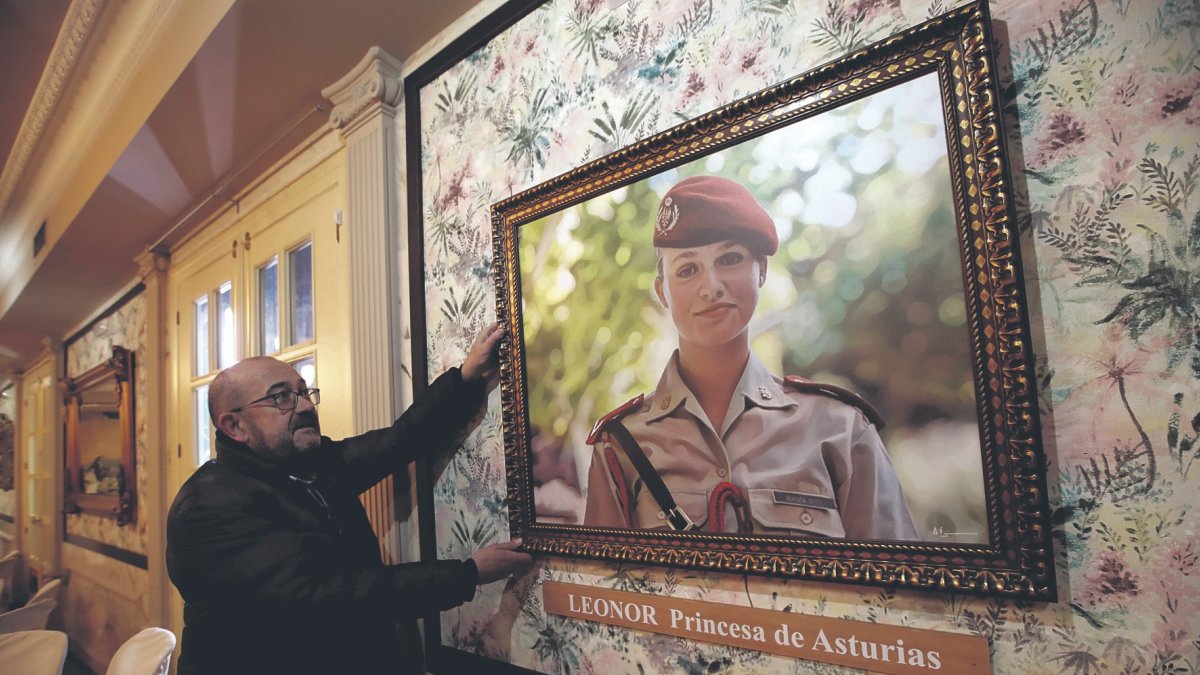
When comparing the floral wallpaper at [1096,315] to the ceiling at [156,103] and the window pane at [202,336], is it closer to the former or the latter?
the ceiling at [156,103]

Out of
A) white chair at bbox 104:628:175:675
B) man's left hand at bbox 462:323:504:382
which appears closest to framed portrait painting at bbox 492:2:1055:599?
man's left hand at bbox 462:323:504:382

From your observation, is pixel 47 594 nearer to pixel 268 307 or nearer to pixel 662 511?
pixel 268 307

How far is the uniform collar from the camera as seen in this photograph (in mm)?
1171

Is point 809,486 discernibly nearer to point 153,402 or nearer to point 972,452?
point 972,452

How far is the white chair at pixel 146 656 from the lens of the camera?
5.61 feet

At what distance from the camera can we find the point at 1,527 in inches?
333

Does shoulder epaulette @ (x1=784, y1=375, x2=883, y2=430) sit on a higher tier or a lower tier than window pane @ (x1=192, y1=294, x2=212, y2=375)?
lower

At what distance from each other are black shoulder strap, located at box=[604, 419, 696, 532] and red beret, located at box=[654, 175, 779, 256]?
1.40 ft

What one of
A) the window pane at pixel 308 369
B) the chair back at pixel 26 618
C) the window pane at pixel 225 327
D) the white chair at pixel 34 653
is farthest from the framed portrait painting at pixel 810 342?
the chair back at pixel 26 618

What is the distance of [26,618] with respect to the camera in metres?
3.16

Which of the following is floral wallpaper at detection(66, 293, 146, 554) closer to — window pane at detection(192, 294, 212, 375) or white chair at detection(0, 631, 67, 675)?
window pane at detection(192, 294, 212, 375)

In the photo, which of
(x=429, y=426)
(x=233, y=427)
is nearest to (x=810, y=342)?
(x=429, y=426)

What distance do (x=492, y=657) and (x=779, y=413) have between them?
1096 millimetres

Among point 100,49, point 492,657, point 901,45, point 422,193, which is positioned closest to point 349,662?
point 492,657
